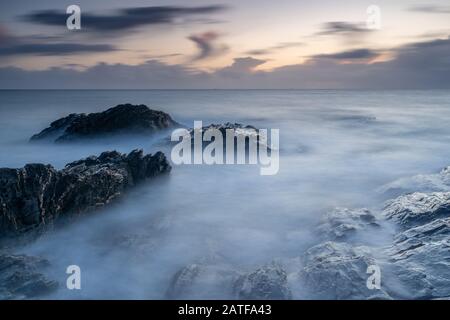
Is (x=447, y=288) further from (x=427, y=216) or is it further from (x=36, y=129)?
(x=36, y=129)

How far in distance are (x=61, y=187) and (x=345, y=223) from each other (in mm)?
5009

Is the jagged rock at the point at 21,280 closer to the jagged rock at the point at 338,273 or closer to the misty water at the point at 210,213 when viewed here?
the misty water at the point at 210,213

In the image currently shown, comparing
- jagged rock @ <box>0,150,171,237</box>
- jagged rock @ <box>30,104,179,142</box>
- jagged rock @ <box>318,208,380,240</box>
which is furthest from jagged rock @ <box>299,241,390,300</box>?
jagged rock @ <box>30,104,179,142</box>

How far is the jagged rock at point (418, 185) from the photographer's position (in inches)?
313

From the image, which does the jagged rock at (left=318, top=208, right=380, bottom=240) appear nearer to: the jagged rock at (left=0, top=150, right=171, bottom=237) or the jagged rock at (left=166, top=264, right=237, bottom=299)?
the jagged rock at (left=166, top=264, right=237, bottom=299)

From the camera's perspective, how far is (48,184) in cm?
621

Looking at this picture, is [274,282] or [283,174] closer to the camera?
[274,282]

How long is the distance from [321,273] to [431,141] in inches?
468

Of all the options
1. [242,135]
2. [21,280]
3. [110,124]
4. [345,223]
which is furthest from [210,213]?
[110,124]

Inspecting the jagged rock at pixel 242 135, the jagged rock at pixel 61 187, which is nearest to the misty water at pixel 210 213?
the jagged rock at pixel 61 187

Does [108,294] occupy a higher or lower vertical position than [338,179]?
lower

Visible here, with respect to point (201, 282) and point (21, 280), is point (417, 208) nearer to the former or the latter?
point (201, 282)
